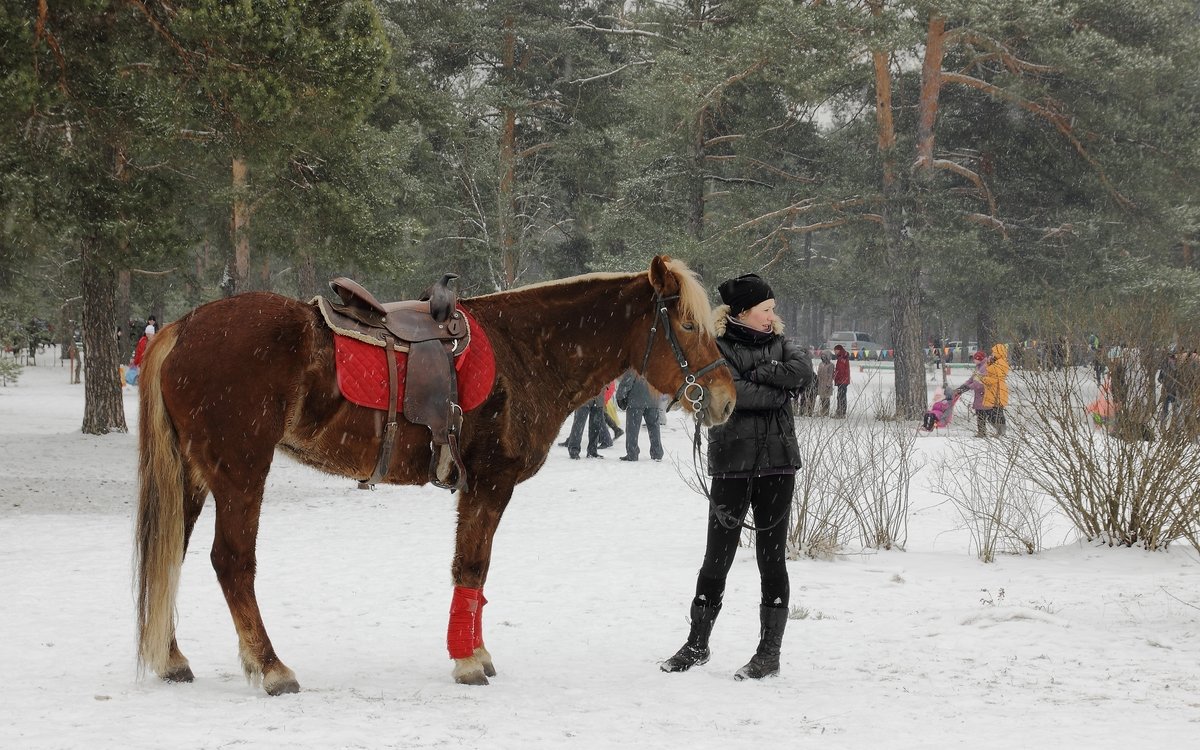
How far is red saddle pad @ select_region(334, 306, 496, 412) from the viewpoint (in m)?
4.75

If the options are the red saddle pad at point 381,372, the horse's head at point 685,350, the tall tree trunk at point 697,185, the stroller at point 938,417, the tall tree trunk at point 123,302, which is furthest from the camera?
the tall tree trunk at point 123,302

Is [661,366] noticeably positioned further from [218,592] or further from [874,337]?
[874,337]

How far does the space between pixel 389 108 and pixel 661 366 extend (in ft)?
62.8

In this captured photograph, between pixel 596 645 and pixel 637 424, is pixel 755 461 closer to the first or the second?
pixel 596 645

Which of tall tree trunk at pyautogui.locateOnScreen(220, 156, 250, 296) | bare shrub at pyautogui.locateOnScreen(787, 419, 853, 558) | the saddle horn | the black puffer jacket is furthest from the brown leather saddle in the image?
tall tree trunk at pyautogui.locateOnScreen(220, 156, 250, 296)

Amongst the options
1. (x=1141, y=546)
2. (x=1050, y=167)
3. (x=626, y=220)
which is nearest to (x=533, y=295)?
(x=1141, y=546)

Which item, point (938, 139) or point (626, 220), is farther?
point (938, 139)

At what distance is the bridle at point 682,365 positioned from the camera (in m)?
4.91

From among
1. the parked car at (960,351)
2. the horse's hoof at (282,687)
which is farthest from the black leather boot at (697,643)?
the parked car at (960,351)

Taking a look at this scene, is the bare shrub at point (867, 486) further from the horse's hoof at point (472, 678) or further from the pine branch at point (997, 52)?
the pine branch at point (997, 52)

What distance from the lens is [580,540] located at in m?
9.64

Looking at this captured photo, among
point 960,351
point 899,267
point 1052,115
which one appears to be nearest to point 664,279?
point 899,267

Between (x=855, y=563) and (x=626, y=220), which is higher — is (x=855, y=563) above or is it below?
below

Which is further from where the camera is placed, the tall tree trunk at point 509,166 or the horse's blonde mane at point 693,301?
the tall tree trunk at point 509,166
